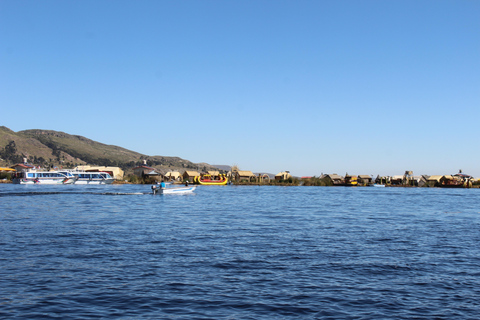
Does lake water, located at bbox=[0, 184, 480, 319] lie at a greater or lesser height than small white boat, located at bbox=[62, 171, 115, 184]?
lesser

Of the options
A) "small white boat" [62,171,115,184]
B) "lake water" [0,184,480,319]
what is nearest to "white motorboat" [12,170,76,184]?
"small white boat" [62,171,115,184]

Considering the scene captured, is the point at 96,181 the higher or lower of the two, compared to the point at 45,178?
lower

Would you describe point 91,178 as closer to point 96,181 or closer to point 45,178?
point 96,181

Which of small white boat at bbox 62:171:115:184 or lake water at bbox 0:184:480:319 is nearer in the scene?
lake water at bbox 0:184:480:319

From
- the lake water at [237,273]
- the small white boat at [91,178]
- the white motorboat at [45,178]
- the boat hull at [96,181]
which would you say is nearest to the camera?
the lake water at [237,273]

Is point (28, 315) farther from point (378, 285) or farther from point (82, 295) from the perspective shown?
point (378, 285)

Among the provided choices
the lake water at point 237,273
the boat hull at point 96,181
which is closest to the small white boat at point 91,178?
the boat hull at point 96,181

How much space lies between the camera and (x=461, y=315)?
14.9 metres

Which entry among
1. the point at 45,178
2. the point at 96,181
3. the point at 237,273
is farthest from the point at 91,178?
the point at 237,273

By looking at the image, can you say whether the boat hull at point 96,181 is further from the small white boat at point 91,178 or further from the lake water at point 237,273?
the lake water at point 237,273

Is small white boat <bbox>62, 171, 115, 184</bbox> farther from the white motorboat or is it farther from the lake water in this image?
the lake water

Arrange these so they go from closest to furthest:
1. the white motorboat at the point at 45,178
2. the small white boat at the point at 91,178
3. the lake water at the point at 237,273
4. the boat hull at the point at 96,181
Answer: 1. the lake water at the point at 237,273
2. the white motorboat at the point at 45,178
3. the boat hull at the point at 96,181
4. the small white boat at the point at 91,178

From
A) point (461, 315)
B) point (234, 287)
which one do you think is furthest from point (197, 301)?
point (461, 315)

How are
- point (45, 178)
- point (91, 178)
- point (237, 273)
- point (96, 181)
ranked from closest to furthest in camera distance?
point (237, 273), point (45, 178), point (91, 178), point (96, 181)
